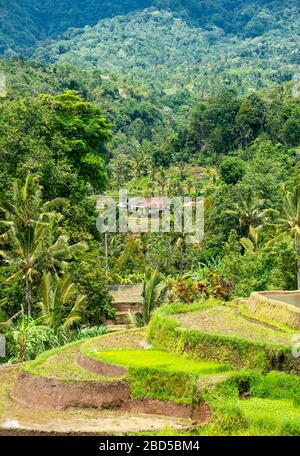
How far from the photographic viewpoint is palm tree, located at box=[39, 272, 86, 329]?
109ft

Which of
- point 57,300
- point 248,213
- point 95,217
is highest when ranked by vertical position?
point 248,213

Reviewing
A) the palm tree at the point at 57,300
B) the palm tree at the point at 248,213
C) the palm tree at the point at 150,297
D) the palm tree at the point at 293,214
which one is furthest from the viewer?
the palm tree at the point at 248,213

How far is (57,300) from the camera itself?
33719mm

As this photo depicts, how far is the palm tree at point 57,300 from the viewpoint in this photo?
33.3 metres

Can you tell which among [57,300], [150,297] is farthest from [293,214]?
[57,300]

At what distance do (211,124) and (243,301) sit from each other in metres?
64.4

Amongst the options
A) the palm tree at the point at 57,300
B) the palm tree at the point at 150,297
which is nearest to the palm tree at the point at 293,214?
the palm tree at the point at 150,297

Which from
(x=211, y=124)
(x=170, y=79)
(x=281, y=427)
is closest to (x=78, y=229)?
(x=281, y=427)

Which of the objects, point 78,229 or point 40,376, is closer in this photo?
point 40,376

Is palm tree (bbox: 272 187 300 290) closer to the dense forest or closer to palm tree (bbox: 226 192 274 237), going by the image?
the dense forest

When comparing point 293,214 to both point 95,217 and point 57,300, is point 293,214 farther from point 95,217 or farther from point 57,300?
point 57,300

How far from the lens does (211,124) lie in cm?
8975

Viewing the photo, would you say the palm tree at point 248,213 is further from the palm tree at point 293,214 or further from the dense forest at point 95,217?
the palm tree at point 293,214

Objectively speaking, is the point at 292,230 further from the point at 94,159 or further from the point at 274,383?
the point at 274,383
